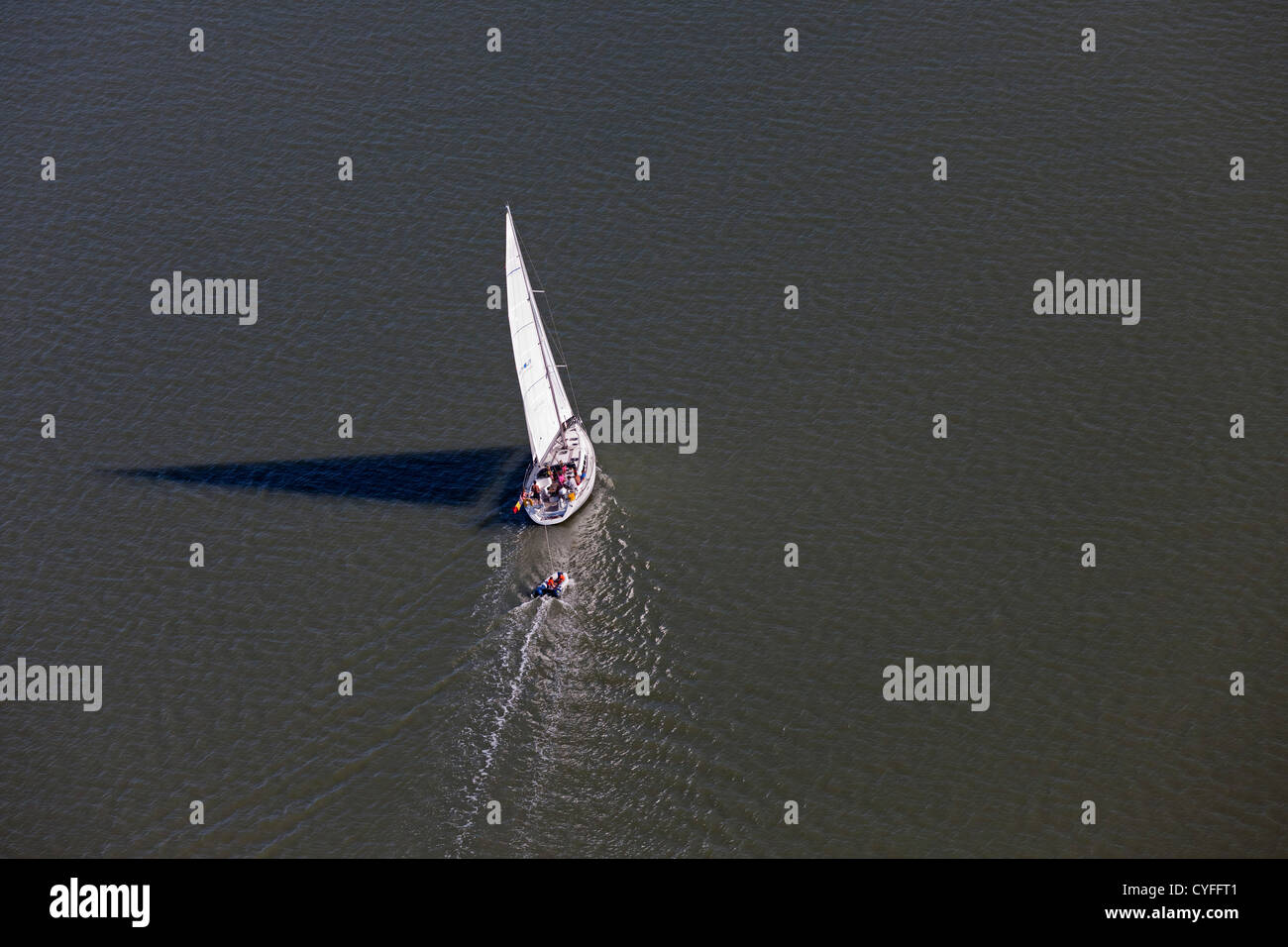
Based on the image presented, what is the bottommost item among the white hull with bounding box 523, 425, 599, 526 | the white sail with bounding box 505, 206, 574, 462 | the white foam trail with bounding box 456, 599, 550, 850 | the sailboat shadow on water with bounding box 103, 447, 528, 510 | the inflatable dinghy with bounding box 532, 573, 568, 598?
the white foam trail with bounding box 456, 599, 550, 850

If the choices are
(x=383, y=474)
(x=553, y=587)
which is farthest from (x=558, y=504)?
(x=383, y=474)

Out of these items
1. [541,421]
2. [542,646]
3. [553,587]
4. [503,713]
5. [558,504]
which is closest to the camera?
[503,713]

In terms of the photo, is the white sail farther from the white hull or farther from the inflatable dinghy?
the inflatable dinghy

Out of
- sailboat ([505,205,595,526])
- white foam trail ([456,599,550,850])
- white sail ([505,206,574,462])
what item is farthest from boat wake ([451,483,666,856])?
white sail ([505,206,574,462])

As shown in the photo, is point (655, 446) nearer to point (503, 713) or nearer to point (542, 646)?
point (542, 646)

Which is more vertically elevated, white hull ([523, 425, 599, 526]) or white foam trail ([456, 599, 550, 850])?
white hull ([523, 425, 599, 526])

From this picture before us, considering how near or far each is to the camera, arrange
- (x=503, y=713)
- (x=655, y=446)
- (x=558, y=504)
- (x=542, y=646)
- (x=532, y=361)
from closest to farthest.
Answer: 1. (x=503, y=713)
2. (x=542, y=646)
3. (x=558, y=504)
4. (x=532, y=361)
5. (x=655, y=446)
